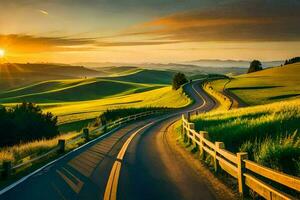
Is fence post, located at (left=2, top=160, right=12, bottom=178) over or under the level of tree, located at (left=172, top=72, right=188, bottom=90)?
under

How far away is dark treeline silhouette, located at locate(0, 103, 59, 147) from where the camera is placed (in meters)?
39.9

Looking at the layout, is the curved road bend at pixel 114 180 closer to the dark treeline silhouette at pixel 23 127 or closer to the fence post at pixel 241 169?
the fence post at pixel 241 169

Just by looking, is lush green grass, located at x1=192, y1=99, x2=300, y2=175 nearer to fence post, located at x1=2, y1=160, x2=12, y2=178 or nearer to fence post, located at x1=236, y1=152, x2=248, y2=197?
fence post, located at x1=236, y1=152, x2=248, y2=197

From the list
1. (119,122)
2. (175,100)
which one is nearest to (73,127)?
(119,122)

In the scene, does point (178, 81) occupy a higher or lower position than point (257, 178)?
higher

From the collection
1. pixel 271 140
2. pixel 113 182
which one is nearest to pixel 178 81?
pixel 271 140

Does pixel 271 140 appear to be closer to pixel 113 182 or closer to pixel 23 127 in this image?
pixel 113 182

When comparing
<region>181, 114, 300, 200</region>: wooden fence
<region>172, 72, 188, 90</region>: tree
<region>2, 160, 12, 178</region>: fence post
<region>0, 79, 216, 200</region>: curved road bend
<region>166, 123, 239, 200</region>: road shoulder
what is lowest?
<region>0, 79, 216, 200</region>: curved road bend

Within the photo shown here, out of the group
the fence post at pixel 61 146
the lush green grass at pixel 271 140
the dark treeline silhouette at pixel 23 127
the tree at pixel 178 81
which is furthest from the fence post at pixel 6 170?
the tree at pixel 178 81

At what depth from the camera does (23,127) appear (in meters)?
41.8

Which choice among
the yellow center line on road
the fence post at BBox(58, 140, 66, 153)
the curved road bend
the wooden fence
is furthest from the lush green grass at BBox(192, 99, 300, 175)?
the fence post at BBox(58, 140, 66, 153)

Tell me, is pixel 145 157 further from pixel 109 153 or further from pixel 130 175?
pixel 130 175

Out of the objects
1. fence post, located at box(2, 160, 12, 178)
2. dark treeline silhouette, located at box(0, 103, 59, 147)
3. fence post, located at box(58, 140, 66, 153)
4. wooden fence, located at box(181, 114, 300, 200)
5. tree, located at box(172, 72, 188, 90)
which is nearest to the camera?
wooden fence, located at box(181, 114, 300, 200)

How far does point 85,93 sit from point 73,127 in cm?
12520
